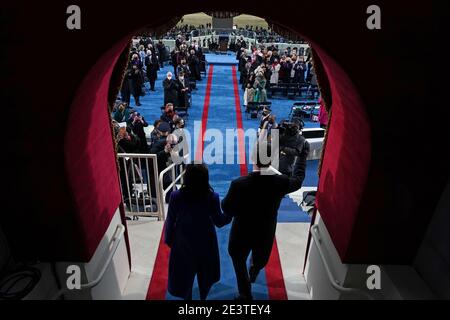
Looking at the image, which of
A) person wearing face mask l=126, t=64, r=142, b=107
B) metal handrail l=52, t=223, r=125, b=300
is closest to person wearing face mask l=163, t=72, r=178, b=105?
person wearing face mask l=126, t=64, r=142, b=107

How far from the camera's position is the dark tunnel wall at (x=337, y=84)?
2.58 metres

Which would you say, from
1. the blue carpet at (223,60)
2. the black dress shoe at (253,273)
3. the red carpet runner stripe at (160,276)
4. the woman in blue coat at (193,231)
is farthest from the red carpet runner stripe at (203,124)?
the woman in blue coat at (193,231)

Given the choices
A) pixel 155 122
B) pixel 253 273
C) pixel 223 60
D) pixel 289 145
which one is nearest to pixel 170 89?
pixel 155 122

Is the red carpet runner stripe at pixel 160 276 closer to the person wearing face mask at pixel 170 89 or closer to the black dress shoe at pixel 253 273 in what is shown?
the black dress shoe at pixel 253 273

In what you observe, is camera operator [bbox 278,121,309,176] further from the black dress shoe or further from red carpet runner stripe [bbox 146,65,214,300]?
red carpet runner stripe [bbox 146,65,214,300]

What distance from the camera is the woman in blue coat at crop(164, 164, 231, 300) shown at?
3084 mm

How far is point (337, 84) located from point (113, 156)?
2.37m

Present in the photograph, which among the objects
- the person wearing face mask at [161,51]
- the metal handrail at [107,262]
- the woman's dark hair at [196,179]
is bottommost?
the metal handrail at [107,262]

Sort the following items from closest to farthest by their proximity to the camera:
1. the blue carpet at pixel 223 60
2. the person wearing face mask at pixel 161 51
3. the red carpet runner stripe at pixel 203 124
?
the red carpet runner stripe at pixel 203 124, the person wearing face mask at pixel 161 51, the blue carpet at pixel 223 60

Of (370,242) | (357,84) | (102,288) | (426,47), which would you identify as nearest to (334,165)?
(370,242)

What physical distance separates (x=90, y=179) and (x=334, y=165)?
89.1 inches

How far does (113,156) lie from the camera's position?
420 cm

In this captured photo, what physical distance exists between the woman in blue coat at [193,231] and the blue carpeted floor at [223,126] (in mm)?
912
